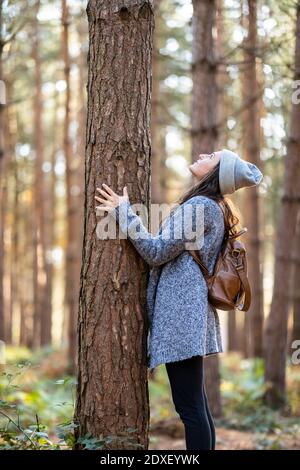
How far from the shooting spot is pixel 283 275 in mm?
8734

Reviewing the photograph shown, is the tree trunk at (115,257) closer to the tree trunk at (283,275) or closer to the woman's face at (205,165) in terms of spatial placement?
the woman's face at (205,165)

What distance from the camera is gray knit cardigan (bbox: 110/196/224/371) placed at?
13.3 ft

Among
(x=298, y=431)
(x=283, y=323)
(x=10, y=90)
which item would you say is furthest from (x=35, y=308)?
(x=298, y=431)

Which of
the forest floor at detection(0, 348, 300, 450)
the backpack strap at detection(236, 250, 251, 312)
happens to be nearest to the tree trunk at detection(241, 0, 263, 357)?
the forest floor at detection(0, 348, 300, 450)

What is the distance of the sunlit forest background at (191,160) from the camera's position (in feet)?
24.4

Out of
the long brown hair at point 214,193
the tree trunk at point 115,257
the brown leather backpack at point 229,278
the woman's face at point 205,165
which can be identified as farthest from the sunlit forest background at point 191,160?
the woman's face at point 205,165

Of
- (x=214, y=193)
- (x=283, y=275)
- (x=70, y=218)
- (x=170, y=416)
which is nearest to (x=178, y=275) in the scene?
(x=214, y=193)

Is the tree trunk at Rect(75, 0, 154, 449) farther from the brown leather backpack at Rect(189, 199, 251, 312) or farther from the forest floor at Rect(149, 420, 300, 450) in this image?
the forest floor at Rect(149, 420, 300, 450)

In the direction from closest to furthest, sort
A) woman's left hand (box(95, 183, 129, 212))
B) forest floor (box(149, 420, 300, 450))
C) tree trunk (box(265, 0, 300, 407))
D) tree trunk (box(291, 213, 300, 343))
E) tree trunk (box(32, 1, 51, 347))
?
woman's left hand (box(95, 183, 129, 212))
forest floor (box(149, 420, 300, 450))
tree trunk (box(265, 0, 300, 407))
tree trunk (box(291, 213, 300, 343))
tree trunk (box(32, 1, 51, 347))

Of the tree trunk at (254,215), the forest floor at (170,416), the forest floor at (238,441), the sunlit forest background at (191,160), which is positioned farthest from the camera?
the tree trunk at (254,215)

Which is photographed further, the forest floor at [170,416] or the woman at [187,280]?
the forest floor at [170,416]

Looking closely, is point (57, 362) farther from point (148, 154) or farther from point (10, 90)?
point (148, 154)

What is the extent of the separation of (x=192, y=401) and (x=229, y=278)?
0.84 m

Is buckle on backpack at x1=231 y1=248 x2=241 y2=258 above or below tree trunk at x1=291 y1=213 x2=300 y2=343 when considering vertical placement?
above
